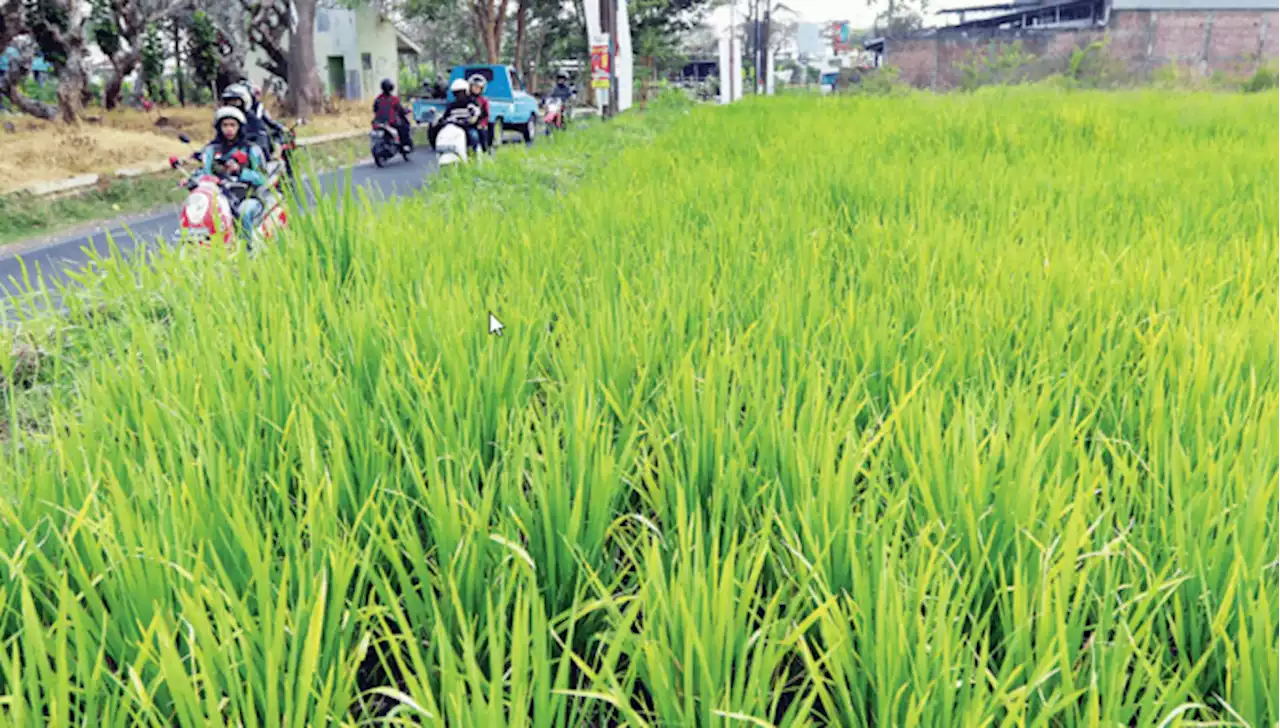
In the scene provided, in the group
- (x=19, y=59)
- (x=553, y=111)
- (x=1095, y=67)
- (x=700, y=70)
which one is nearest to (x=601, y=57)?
(x=553, y=111)

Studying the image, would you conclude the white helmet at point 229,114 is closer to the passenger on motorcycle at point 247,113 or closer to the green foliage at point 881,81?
the passenger on motorcycle at point 247,113

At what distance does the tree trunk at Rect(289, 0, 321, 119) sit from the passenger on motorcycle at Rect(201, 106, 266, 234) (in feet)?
42.6

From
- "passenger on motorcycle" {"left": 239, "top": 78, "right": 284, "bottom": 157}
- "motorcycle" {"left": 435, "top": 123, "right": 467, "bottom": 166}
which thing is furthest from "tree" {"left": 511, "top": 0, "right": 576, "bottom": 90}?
"passenger on motorcycle" {"left": 239, "top": 78, "right": 284, "bottom": 157}

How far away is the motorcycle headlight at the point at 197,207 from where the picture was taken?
4368mm

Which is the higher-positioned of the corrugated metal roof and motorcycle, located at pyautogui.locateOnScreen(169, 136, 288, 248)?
the corrugated metal roof

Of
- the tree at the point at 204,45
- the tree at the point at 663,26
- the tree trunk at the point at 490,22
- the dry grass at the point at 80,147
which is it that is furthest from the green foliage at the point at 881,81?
the tree at the point at 204,45

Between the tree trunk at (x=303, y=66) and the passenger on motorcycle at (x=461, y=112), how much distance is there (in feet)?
28.8

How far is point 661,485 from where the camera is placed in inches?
51.8

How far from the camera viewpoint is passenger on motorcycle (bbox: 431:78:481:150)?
889 cm

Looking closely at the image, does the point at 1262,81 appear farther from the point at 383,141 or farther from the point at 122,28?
the point at 122,28

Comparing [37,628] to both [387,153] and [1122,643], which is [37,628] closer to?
[1122,643]

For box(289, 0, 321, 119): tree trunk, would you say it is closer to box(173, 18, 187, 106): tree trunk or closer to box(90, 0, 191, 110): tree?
box(90, 0, 191, 110): tree

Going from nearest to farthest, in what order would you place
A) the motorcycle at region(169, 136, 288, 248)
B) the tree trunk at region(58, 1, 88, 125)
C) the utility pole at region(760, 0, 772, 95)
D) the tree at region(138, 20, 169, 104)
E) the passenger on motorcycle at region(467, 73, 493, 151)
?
the motorcycle at region(169, 136, 288, 248), the passenger on motorcycle at region(467, 73, 493, 151), the tree trunk at region(58, 1, 88, 125), the tree at region(138, 20, 169, 104), the utility pole at region(760, 0, 772, 95)

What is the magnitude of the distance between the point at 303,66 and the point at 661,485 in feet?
59.3
